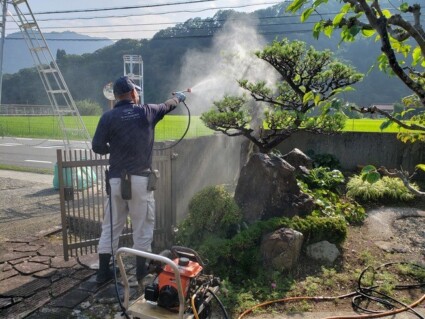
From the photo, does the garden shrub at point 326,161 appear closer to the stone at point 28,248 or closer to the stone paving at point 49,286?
the stone paving at point 49,286

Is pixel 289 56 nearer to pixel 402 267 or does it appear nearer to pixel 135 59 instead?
pixel 402 267

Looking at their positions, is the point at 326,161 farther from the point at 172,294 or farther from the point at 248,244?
the point at 172,294

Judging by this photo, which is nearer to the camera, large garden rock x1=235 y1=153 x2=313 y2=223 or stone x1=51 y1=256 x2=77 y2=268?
stone x1=51 y1=256 x2=77 y2=268

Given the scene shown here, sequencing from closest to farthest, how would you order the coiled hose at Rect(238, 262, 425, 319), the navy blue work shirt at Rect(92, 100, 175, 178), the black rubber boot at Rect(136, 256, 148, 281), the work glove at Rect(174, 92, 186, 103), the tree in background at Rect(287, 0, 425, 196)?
the tree in background at Rect(287, 0, 425, 196) → the coiled hose at Rect(238, 262, 425, 319) → the navy blue work shirt at Rect(92, 100, 175, 178) → the black rubber boot at Rect(136, 256, 148, 281) → the work glove at Rect(174, 92, 186, 103)

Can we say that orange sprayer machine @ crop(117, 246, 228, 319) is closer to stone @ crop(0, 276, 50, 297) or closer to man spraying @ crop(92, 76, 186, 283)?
man spraying @ crop(92, 76, 186, 283)

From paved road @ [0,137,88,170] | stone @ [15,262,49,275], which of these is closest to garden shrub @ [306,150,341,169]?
stone @ [15,262,49,275]

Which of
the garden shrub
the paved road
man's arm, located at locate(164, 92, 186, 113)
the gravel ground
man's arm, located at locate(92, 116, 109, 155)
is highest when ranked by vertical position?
man's arm, located at locate(164, 92, 186, 113)

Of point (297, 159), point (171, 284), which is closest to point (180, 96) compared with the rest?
point (171, 284)

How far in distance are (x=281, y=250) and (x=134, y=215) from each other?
179 centimetres

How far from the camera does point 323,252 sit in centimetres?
458

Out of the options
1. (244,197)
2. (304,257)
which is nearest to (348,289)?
(304,257)

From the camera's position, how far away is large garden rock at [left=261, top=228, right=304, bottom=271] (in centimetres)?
417

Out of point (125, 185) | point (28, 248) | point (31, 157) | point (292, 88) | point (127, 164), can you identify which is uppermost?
point (292, 88)

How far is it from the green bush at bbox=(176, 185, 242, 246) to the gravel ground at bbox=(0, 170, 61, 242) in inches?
104
